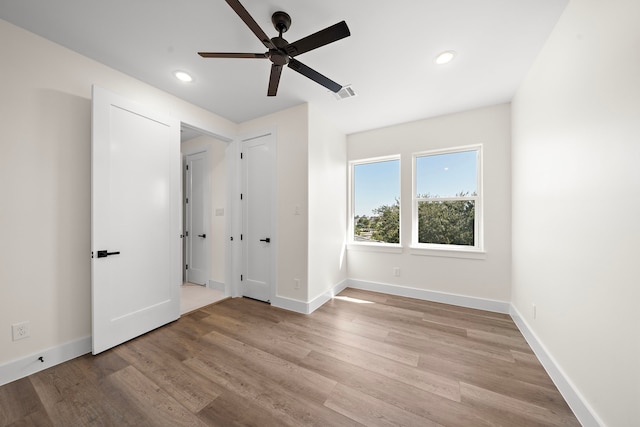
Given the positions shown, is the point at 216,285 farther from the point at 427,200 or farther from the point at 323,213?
the point at 427,200

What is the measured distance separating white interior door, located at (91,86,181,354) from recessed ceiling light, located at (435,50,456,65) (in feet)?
9.41

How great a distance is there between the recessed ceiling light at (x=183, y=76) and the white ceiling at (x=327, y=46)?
5 centimetres

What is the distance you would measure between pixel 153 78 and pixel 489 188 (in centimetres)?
419

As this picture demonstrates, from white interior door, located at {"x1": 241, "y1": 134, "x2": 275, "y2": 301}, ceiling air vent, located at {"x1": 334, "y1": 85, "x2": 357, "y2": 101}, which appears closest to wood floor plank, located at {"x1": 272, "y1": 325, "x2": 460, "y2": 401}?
white interior door, located at {"x1": 241, "y1": 134, "x2": 275, "y2": 301}

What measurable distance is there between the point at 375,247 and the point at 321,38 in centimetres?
298

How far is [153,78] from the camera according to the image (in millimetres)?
2398

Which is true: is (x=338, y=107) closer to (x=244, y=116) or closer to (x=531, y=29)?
(x=244, y=116)

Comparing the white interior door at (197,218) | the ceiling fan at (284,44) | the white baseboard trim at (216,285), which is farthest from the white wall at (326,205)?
the white interior door at (197,218)

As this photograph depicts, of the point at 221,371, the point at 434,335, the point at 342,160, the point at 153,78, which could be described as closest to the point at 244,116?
the point at 153,78

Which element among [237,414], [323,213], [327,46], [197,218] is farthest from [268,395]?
[197,218]

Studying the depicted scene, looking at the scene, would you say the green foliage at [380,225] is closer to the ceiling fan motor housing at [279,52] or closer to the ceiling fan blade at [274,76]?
the ceiling fan blade at [274,76]

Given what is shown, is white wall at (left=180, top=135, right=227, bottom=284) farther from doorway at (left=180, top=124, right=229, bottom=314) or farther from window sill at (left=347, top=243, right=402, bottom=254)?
window sill at (left=347, top=243, right=402, bottom=254)

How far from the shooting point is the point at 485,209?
Answer: 3.00 metres

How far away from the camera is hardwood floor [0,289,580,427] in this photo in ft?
4.61
